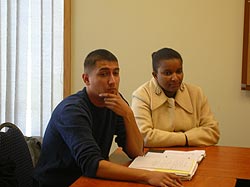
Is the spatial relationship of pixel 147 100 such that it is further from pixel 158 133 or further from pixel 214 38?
pixel 214 38

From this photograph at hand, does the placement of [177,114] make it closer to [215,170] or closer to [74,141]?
[215,170]

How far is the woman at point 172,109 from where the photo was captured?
7.61 ft

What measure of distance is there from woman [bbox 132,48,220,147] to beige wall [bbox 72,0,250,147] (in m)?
0.76

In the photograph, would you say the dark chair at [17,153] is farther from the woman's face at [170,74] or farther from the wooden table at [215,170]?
the woman's face at [170,74]

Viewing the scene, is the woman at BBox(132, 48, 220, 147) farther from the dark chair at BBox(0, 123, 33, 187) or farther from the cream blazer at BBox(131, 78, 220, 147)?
the dark chair at BBox(0, 123, 33, 187)

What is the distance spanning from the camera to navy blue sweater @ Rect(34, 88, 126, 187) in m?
1.65

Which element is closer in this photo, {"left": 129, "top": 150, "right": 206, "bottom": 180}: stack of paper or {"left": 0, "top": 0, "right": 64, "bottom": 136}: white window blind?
{"left": 129, "top": 150, "right": 206, "bottom": 180}: stack of paper

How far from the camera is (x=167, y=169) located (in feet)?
5.66

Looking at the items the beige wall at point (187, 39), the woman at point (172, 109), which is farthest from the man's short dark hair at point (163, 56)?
the beige wall at point (187, 39)

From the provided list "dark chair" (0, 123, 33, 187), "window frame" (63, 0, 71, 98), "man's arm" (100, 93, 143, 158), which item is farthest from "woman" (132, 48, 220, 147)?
"window frame" (63, 0, 71, 98)

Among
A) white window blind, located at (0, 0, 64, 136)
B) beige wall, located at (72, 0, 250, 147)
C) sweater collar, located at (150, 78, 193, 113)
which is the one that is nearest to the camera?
sweater collar, located at (150, 78, 193, 113)

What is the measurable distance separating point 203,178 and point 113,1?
207 centimetres

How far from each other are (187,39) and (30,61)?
1.32m

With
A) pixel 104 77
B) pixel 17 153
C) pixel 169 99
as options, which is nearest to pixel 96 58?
pixel 104 77
